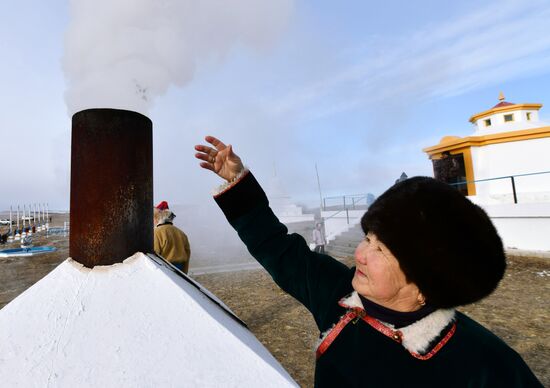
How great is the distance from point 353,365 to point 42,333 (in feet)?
3.25

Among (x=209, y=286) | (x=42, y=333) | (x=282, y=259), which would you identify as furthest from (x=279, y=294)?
(x=42, y=333)

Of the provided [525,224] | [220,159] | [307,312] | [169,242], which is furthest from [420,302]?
[525,224]

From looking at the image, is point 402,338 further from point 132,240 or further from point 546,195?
point 546,195

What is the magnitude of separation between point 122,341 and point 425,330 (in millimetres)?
964

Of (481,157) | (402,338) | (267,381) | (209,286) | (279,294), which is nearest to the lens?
(267,381)

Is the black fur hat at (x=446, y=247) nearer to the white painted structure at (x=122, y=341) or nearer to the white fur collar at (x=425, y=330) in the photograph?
the white fur collar at (x=425, y=330)

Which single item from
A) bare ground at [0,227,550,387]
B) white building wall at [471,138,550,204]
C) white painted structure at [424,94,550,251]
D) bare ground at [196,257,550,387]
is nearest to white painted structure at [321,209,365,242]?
white painted structure at [424,94,550,251]

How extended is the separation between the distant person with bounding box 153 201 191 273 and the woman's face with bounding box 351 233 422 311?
135 inches

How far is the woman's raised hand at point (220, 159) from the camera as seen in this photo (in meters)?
1.44

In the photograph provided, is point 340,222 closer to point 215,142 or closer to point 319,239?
point 319,239

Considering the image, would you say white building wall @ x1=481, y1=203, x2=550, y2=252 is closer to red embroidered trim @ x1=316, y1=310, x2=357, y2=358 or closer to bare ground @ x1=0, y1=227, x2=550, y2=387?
bare ground @ x1=0, y1=227, x2=550, y2=387

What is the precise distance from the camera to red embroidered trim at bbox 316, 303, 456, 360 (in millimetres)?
1059

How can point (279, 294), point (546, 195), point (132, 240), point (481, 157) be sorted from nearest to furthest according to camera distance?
point (132, 240)
point (279, 294)
point (546, 195)
point (481, 157)

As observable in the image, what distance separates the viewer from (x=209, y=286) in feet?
Result: 26.4
